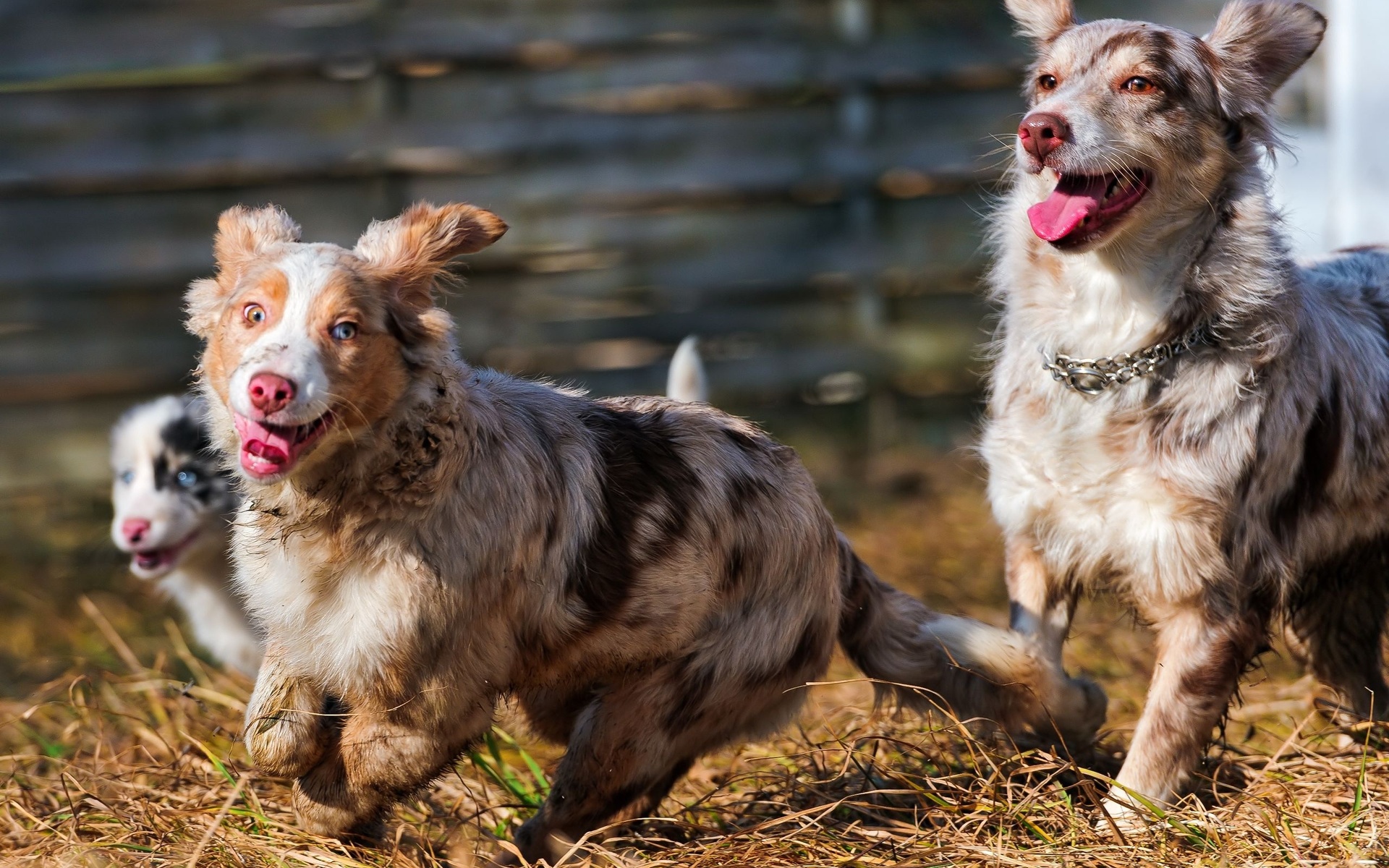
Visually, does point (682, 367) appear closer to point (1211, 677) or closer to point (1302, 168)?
point (1211, 677)

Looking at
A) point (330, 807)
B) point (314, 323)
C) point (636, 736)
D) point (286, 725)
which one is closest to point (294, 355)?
point (314, 323)

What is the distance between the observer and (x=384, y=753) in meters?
2.55

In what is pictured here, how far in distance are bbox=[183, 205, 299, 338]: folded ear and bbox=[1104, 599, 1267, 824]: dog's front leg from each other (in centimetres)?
197

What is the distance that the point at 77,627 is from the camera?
4871 mm

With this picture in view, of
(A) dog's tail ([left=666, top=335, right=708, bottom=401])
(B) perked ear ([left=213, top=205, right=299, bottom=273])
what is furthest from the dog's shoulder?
(B) perked ear ([left=213, top=205, right=299, bottom=273])

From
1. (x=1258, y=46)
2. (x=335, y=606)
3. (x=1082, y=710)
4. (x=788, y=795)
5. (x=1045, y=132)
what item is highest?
(x=1258, y=46)

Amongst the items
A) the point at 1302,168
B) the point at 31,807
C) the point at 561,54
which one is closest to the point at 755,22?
the point at 561,54

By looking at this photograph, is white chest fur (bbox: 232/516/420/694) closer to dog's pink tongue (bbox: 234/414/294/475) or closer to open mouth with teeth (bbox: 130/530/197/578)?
dog's pink tongue (bbox: 234/414/294/475)

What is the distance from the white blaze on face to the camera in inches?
91.4

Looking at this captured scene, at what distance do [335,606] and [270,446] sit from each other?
0.33m

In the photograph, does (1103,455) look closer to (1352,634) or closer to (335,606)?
(1352,634)

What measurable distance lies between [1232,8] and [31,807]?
312 centimetres

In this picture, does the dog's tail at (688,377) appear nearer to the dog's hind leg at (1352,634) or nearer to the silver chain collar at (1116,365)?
the silver chain collar at (1116,365)

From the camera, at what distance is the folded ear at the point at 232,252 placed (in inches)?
105
